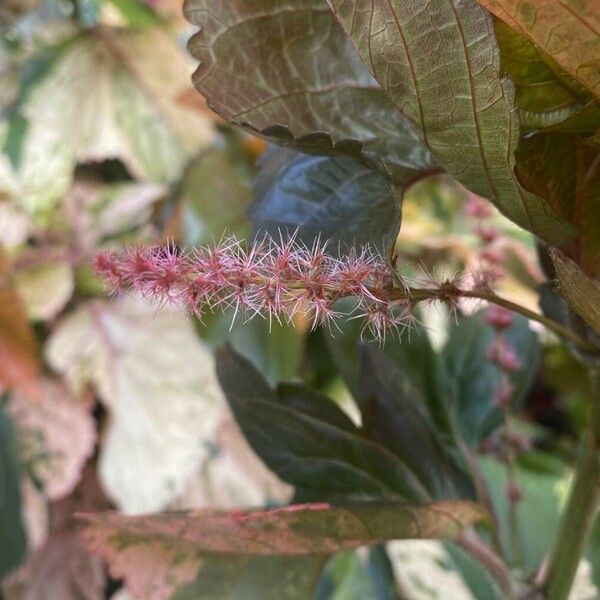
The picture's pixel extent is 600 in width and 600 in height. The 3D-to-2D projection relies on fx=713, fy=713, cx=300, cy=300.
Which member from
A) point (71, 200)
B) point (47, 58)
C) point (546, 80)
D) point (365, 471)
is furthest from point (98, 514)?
point (47, 58)

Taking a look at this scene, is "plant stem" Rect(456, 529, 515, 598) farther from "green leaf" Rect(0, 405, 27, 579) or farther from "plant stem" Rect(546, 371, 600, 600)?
"green leaf" Rect(0, 405, 27, 579)

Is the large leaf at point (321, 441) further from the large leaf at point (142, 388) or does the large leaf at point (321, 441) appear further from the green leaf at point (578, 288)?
the large leaf at point (142, 388)

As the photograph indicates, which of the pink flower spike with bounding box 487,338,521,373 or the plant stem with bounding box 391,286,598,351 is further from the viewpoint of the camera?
the pink flower spike with bounding box 487,338,521,373

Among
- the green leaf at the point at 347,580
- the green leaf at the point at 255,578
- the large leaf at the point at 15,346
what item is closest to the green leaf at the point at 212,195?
the large leaf at the point at 15,346

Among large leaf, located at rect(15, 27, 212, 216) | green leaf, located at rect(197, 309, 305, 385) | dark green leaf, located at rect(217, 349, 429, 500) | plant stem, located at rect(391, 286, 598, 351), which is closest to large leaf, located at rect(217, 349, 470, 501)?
dark green leaf, located at rect(217, 349, 429, 500)

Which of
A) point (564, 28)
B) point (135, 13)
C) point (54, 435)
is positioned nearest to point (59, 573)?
point (54, 435)

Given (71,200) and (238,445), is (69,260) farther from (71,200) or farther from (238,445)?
(238,445)
